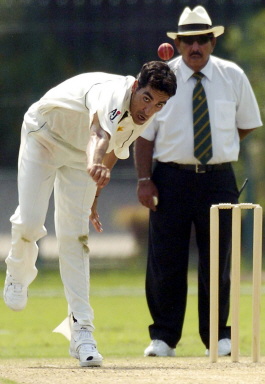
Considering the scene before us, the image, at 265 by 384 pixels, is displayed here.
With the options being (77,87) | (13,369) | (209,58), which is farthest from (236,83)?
(13,369)

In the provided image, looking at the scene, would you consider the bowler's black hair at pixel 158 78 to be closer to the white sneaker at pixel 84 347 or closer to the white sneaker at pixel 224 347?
the white sneaker at pixel 84 347

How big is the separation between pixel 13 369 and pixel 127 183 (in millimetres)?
7489

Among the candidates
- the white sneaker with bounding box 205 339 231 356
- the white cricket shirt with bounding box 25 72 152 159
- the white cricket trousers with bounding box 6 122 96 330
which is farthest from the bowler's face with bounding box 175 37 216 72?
the white sneaker with bounding box 205 339 231 356

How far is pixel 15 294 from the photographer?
22.2 feet

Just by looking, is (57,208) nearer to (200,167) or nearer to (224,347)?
(200,167)

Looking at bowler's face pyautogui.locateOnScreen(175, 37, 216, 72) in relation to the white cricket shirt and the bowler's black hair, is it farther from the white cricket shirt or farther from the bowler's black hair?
the bowler's black hair

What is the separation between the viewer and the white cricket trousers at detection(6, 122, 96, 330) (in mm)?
6598

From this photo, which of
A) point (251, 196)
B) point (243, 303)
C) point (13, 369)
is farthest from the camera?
point (251, 196)

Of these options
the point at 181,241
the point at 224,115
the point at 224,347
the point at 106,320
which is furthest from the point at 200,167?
the point at 106,320

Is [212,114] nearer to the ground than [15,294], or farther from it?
farther from it

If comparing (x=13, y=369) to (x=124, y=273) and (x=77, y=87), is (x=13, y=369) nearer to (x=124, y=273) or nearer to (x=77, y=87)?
(x=77, y=87)

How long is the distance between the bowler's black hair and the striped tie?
1.61 metres

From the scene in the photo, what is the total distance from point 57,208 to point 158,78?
1.02 m

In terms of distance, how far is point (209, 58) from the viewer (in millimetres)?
8109
